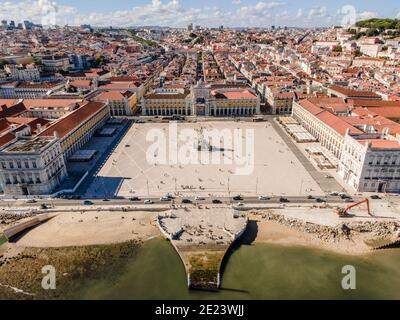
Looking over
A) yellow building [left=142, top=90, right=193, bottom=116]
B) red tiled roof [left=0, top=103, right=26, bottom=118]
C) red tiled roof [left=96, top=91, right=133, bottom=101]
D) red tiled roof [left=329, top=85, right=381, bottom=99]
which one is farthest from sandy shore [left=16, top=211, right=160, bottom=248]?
red tiled roof [left=329, top=85, right=381, bottom=99]

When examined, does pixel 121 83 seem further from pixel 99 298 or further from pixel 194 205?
pixel 99 298

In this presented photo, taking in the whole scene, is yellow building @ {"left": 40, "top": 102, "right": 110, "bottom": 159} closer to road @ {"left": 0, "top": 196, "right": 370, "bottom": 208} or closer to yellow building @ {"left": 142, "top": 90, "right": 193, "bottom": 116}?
road @ {"left": 0, "top": 196, "right": 370, "bottom": 208}

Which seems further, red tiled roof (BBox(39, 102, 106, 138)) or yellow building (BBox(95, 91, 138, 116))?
Answer: yellow building (BBox(95, 91, 138, 116))

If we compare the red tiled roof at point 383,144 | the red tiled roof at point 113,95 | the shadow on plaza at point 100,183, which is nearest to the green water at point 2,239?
the shadow on plaza at point 100,183

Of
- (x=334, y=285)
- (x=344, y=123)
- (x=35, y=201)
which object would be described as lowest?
(x=334, y=285)
